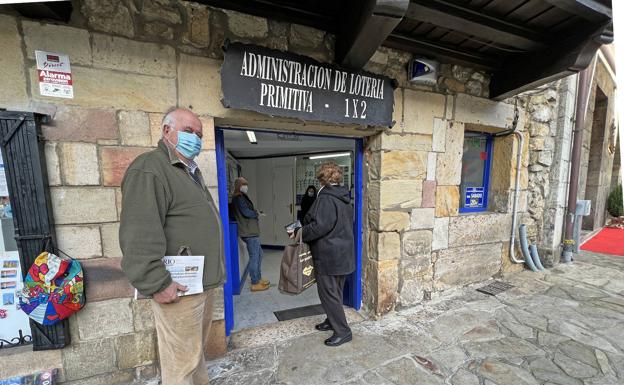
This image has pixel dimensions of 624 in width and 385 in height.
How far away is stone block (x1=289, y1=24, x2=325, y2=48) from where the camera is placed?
7.00ft

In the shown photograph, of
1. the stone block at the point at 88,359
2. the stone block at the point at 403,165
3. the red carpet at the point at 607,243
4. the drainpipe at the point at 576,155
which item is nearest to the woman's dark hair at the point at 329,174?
the stone block at the point at 403,165

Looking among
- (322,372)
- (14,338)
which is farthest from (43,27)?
(322,372)

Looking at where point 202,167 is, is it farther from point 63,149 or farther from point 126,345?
point 126,345

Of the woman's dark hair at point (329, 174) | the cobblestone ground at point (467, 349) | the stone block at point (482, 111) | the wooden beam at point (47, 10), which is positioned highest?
the wooden beam at point (47, 10)

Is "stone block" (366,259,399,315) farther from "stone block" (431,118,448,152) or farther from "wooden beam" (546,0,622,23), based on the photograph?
"wooden beam" (546,0,622,23)

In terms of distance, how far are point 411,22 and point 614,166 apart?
1196cm

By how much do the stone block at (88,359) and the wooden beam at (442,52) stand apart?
3.36m

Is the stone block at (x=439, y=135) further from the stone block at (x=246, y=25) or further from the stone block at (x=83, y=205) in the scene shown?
the stone block at (x=83, y=205)

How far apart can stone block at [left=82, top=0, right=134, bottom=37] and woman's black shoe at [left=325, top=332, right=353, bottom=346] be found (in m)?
2.82

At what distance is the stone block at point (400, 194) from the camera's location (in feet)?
8.72

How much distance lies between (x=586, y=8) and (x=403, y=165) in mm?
1760

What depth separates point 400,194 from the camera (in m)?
2.74

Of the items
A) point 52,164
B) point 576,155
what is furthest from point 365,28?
point 576,155

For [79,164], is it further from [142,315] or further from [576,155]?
[576,155]
